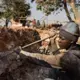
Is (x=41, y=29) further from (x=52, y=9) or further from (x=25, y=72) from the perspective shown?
Answer: (x=25, y=72)

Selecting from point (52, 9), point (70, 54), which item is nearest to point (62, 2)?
point (52, 9)

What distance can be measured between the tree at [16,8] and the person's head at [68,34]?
3374cm

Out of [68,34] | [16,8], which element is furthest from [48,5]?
[68,34]

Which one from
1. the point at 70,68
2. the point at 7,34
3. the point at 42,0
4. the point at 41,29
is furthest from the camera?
the point at 42,0

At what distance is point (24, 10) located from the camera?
40.2m

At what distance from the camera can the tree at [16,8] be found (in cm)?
3900

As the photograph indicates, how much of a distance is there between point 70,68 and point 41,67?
595 mm

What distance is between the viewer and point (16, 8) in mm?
40156

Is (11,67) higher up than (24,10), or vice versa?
(11,67)

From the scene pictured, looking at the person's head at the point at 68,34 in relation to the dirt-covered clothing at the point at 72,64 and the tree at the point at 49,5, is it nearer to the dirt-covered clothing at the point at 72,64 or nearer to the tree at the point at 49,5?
the dirt-covered clothing at the point at 72,64

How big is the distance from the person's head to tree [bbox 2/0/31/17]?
33741 millimetres

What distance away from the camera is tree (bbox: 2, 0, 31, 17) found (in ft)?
128

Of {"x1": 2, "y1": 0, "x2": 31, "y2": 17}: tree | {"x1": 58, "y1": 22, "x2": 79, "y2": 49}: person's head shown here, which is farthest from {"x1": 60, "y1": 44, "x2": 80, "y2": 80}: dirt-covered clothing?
{"x1": 2, "y1": 0, "x2": 31, "y2": 17}: tree

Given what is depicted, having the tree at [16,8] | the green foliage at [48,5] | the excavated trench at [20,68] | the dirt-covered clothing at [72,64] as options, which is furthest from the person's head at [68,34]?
the tree at [16,8]
